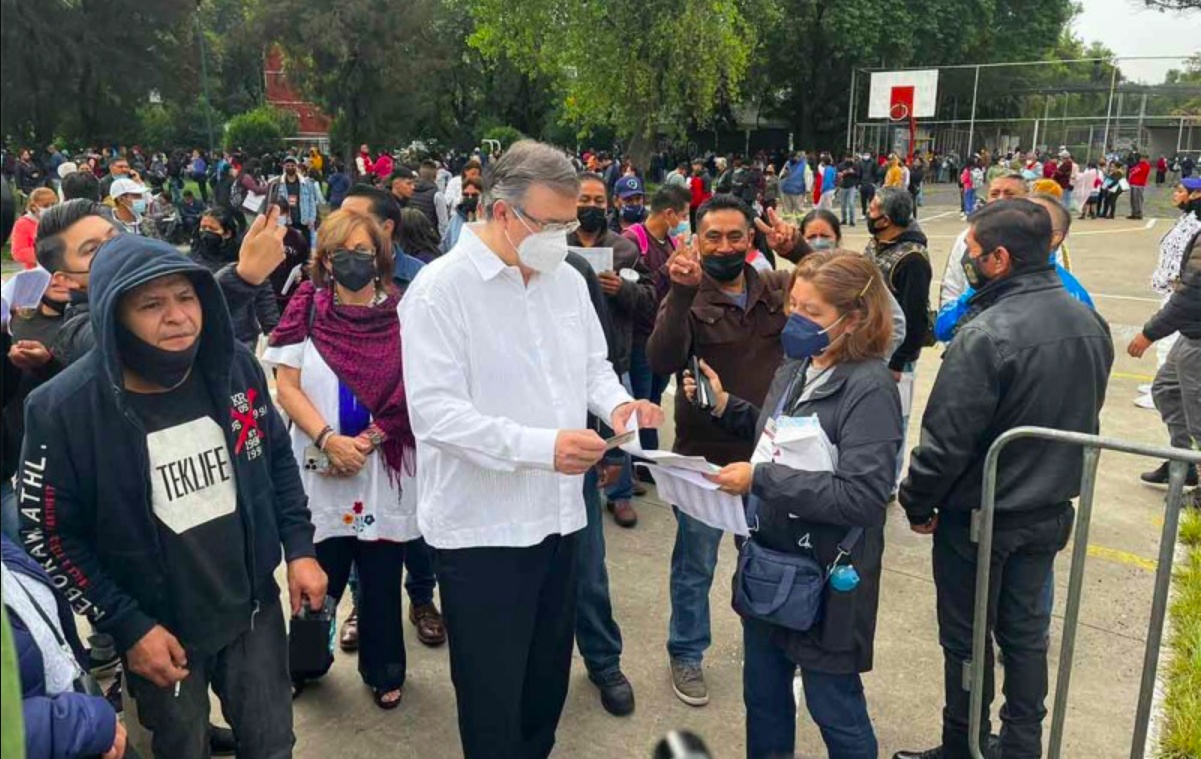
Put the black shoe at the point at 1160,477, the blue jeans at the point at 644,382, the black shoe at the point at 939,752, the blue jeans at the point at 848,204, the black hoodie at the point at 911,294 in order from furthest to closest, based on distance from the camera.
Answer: the blue jeans at the point at 848,204 → the black shoe at the point at 1160,477 → the blue jeans at the point at 644,382 → the black hoodie at the point at 911,294 → the black shoe at the point at 939,752

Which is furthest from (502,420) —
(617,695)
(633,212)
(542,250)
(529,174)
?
(633,212)

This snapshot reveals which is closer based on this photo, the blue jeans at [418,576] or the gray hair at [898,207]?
the blue jeans at [418,576]

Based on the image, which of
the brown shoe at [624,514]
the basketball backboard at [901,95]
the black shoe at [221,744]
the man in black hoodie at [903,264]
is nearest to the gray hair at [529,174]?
the black shoe at [221,744]

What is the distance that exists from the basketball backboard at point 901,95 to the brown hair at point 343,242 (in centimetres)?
2968

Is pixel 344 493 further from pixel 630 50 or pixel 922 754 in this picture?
pixel 630 50

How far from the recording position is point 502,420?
7.96ft

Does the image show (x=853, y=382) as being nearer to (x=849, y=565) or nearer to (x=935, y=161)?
(x=849, y=565)

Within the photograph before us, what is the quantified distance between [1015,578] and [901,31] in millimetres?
36319

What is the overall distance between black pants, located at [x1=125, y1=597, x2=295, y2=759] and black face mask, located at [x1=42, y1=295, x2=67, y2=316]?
1.73 meters

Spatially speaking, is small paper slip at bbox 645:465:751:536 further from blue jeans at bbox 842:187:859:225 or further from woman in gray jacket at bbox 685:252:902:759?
blue jeans at bbox 842:187:859:225

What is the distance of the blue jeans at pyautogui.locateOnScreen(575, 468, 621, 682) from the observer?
11.5 feet

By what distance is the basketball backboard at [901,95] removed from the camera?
3022 cm

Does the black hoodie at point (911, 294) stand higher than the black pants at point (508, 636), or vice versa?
the black hoodie at point (911, 294)

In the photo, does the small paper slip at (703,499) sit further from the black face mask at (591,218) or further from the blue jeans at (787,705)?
the black face mask at (591,218)
